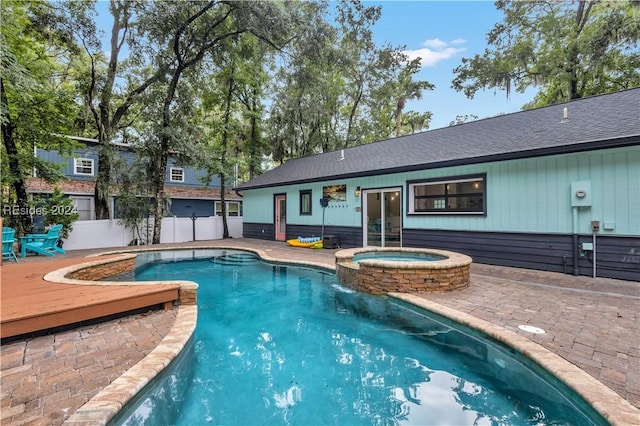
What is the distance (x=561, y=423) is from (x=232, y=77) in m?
16.4

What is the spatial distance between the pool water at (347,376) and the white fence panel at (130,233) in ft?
29.6

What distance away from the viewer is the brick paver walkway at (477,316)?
Result: 2086mm

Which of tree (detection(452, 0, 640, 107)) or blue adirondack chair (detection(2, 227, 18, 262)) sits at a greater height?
tree (detection(452, 0, 640, 107))

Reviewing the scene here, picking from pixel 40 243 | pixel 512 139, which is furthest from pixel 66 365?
pixel 512 139

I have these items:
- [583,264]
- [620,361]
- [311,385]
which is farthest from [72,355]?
[583,264]

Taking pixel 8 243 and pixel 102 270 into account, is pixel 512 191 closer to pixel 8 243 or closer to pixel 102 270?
pixel 102 270

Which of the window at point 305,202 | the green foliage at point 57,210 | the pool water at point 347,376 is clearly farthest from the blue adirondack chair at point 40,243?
the window at point 305,202

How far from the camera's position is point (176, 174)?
17.8m

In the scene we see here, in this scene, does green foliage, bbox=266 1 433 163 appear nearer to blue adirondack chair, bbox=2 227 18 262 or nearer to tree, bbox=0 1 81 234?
tree, bbox=0 1 81 234

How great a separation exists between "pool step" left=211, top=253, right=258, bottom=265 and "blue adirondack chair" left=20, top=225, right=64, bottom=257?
4688mm

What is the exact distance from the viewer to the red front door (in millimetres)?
12805

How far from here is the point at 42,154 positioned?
45.2 ft

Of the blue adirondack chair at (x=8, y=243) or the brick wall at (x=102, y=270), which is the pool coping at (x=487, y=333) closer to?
the brick wall at (x=102, y=270)

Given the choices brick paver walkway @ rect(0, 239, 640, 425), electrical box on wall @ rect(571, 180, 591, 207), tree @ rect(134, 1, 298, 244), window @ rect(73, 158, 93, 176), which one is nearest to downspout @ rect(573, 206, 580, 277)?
electrical box on wall @ rect(571, 180, 591, 207)
